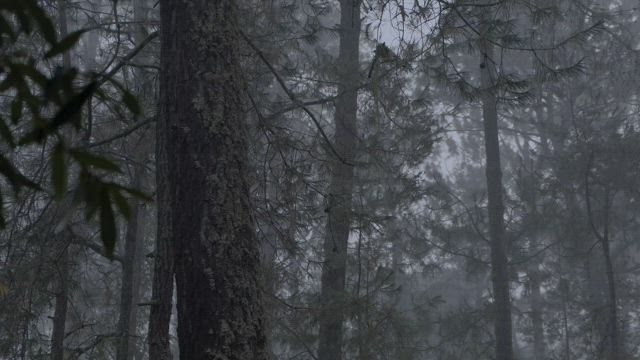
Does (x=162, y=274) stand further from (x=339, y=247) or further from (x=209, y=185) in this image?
(x=339, y=247)

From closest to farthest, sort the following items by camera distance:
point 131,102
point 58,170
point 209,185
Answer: point 58,170 < point 131,102 < point 209,185

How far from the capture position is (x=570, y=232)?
1714cm

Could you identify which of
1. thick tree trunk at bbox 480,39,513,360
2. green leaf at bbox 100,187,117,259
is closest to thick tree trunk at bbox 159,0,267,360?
green leaf at bbox 100,187,117,259

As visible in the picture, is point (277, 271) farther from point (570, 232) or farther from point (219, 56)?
point (570, 232)

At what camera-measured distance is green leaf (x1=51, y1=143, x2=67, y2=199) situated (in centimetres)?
147

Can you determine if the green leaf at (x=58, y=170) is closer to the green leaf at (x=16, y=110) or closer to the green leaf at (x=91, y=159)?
the green leaf at (x=91, y=159)

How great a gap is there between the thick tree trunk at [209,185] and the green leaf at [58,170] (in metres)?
2.04

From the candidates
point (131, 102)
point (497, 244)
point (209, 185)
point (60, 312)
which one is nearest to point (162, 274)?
point (209, 185)

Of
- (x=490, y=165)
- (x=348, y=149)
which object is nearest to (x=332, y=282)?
(x=348, y=149)

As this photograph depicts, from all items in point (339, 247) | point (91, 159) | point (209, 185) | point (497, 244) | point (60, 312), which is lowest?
point (91, 159)

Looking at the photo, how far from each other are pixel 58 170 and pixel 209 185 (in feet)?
7.11

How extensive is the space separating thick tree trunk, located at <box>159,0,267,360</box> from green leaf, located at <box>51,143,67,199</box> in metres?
2.04

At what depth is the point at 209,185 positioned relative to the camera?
143 inches

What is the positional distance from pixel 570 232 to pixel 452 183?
11355 millimetres
